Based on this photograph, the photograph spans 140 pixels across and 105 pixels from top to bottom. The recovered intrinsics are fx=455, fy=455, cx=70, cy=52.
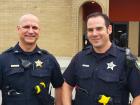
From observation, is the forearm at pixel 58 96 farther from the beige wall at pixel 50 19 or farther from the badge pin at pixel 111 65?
the beige wall at pixel 50 19

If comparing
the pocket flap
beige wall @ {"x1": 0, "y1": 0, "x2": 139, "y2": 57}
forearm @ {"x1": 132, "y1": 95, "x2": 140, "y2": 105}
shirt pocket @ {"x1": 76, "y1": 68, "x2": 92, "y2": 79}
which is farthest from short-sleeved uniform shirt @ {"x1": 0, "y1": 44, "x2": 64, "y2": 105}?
beige wall @ {"x1": 0, "y1": 0, "x2": 139, "y2": 57}

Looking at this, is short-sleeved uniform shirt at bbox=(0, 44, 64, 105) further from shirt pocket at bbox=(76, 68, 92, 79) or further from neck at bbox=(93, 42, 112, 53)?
neck at bbox=(93, 42, 112, 53)

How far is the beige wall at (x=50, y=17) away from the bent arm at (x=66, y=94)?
2524 centimetres

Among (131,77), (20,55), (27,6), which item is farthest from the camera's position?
(27,6)

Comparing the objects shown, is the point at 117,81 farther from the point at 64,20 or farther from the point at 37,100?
the point at 64,20

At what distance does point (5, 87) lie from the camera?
196 inches

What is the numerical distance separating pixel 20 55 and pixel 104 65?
95cm

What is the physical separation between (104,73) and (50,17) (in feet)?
86.0

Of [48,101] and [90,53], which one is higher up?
[90,53]

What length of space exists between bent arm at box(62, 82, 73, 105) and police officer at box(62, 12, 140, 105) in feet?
0.42

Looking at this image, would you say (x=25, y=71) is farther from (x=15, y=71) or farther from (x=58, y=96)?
(x=58, y=96)

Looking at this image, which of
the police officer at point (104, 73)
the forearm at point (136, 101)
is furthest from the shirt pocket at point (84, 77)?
the forearm at point (136, 101)

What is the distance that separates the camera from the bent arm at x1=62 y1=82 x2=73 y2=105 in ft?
16.5

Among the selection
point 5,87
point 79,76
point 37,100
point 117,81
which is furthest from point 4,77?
point 117,81
